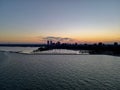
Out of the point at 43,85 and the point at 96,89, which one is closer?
the point at 96,89

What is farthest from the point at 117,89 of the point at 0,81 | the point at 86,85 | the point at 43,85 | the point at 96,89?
the point at 0,81

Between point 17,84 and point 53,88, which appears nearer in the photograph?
point 53,88

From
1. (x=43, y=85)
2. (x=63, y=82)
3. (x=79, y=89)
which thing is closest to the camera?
(x=79, y=89)

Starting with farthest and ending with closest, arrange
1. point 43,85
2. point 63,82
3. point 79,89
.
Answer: point 63,82 < point 43,85 < point 79,89

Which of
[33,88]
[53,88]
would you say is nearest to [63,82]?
Answer: [53,88]

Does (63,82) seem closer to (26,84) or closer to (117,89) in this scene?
(26,84)

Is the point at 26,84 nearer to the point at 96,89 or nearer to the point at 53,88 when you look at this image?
the point at 53,88

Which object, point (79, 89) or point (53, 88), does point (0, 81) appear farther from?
point (79, 89)
